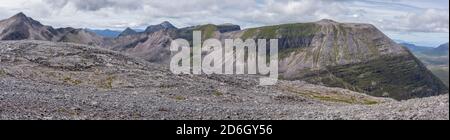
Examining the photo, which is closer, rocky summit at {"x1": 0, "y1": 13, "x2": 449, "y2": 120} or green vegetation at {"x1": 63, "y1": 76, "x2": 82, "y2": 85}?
rocky summit at {"x1": 0, "y1": 13, "x2": 449, "y2": 120}

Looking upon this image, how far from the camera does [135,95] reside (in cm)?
7288

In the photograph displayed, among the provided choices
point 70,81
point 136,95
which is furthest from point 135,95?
point 70,81

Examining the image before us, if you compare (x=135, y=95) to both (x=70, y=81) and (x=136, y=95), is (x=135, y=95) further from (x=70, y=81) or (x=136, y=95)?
(x=70, y=81)

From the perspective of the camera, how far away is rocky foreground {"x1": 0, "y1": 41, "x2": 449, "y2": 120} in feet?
162

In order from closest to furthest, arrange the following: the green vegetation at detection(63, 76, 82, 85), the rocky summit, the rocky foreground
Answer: the rocky foreground
the rocky summit
the green vegetation at detection(63, 76, 82, 85)

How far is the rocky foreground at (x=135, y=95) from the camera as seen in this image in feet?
162

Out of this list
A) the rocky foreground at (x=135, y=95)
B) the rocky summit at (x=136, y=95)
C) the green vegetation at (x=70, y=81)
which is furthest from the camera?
the green vegetation at (x=70, y=81)

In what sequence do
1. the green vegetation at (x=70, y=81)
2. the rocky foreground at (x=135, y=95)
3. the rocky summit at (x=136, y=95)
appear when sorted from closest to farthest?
the rocky foreground at (x=135, y=95) → the rocky summit at (x=136, y=95) → the green vegetation at (x=70, y=81)

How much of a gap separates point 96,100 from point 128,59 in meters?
45.4

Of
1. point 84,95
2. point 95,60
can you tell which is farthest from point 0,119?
point 95,60
